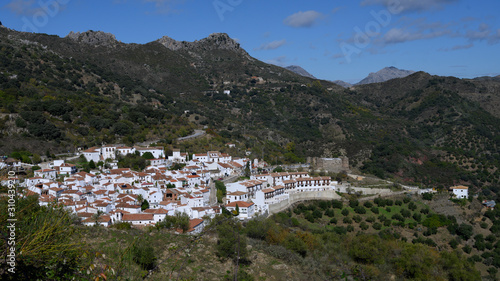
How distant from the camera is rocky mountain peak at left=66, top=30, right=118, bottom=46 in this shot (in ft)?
299

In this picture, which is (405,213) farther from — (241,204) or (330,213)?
(241,204)

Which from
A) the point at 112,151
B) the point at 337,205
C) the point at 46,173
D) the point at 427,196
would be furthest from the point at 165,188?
the point at 427,196

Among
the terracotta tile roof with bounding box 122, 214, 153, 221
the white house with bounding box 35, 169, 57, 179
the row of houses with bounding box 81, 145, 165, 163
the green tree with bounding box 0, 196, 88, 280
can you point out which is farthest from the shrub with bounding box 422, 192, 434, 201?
→ the green tree with bounding box 0, 196, 88, 280

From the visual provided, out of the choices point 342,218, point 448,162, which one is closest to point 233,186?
point 342,218

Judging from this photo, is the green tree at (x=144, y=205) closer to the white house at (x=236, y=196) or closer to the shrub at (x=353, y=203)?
the white house at (x=236, y=196)

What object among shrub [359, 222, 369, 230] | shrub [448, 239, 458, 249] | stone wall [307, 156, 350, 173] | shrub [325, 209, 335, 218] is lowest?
shrub [448, 239, 458, 249]

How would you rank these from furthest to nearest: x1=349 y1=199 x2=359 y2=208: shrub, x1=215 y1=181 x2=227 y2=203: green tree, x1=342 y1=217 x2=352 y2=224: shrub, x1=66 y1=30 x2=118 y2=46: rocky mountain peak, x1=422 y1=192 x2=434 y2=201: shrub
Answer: x1=66 y1=30 x2=118 y2=46: rocky mountain peak < x1=422 y1=192 x2=434 y2=201: shrub < x1=349 y1=199 x2=359 y2=208: shrub < x1=215 y1=181 x2=227 y2=203: green tree < x1=342 y1=217 x2=352 y2=224: shrub

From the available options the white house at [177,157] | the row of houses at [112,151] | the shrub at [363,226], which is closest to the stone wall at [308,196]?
the shrub at [363,226]

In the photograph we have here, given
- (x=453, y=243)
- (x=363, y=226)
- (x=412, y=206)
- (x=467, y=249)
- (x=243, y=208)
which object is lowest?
(x=467, y=249)

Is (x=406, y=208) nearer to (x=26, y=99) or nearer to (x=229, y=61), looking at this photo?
(x=26, y=99)

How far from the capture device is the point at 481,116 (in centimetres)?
6719

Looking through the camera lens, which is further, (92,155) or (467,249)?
(92,155)

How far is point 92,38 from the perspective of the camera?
9219 centimetres

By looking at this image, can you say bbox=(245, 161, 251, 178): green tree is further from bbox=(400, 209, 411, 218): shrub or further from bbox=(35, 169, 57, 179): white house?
bbox=(35, 169, 57, 179): white house
